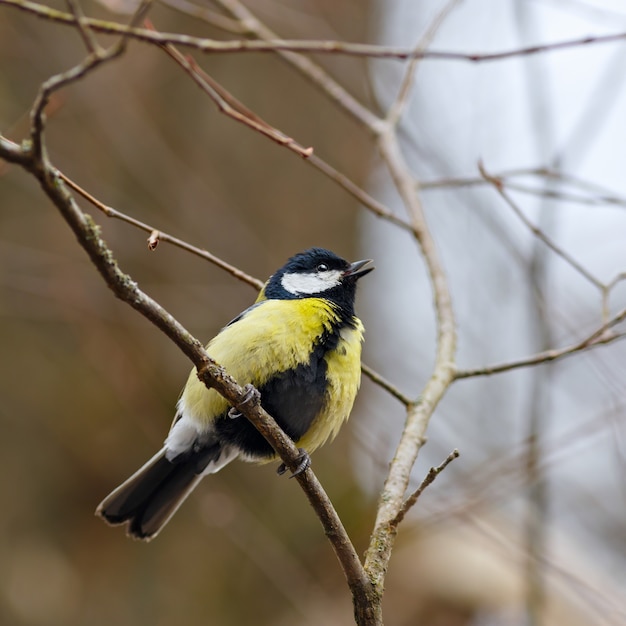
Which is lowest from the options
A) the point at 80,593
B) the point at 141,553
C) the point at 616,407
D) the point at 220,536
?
the point at 80,593

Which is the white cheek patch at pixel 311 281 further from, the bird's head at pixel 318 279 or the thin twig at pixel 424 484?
the thin twig at pixel 424 484

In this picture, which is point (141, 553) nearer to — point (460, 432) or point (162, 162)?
point (460, 432)

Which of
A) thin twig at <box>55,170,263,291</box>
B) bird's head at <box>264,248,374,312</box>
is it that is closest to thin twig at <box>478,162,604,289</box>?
bird's head at <box>264,248,374,312</box>

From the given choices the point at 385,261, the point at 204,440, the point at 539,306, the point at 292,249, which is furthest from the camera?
the point at 385,261

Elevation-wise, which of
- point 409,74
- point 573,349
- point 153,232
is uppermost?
point 409,74

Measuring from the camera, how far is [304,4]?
237 inches

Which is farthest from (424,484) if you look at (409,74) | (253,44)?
(409,74)

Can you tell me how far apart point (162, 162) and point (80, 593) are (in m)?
2.92

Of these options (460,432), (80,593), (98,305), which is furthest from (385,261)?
(80,593)

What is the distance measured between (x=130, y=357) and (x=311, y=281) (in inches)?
81.4

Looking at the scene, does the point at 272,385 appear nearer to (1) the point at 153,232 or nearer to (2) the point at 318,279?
(2) the point at 318,279

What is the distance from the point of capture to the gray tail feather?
10.5ft

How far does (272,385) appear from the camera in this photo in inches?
107

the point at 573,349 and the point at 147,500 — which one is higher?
the point at 573,349
